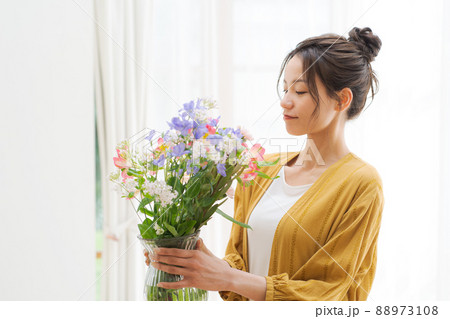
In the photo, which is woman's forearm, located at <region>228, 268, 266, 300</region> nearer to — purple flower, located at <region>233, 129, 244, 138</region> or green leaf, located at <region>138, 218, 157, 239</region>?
green leaf, located at <region>138, 218, 157, 239</region>

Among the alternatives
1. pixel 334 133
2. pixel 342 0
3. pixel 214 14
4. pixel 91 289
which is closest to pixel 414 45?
pixel 342 0

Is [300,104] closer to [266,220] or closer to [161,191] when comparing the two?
[266,220]

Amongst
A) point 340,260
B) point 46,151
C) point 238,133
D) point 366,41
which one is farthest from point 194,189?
point 46,151

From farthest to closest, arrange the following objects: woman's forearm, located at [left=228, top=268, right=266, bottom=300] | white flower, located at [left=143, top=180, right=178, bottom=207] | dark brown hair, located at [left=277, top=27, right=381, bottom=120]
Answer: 1. dark brown hair, located at [left=277, top=27, right=381, bottom=120]
2. woman's forearm, located at [left=228, top=268, right=266, bottom=300]
3. white flower, located at [left=143, top=180, right=178, bottom=207]

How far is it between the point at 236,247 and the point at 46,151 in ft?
2.63

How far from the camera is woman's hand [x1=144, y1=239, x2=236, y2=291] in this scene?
0.80 metres

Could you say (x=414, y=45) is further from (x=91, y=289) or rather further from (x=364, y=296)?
(x=91, y=289)

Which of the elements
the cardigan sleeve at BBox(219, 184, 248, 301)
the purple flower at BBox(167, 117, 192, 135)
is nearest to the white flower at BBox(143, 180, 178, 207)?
the purple flower at BBox(167, 117, 192, 135)

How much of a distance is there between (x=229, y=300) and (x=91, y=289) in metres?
0.92

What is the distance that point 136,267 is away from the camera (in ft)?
5.95

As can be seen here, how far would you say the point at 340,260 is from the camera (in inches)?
35.5

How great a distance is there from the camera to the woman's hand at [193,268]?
80cm

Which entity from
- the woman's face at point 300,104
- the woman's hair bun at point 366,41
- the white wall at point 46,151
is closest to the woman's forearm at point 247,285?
the woman's face at point 300,104

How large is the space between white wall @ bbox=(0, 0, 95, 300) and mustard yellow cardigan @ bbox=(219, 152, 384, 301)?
A: 74 cm
